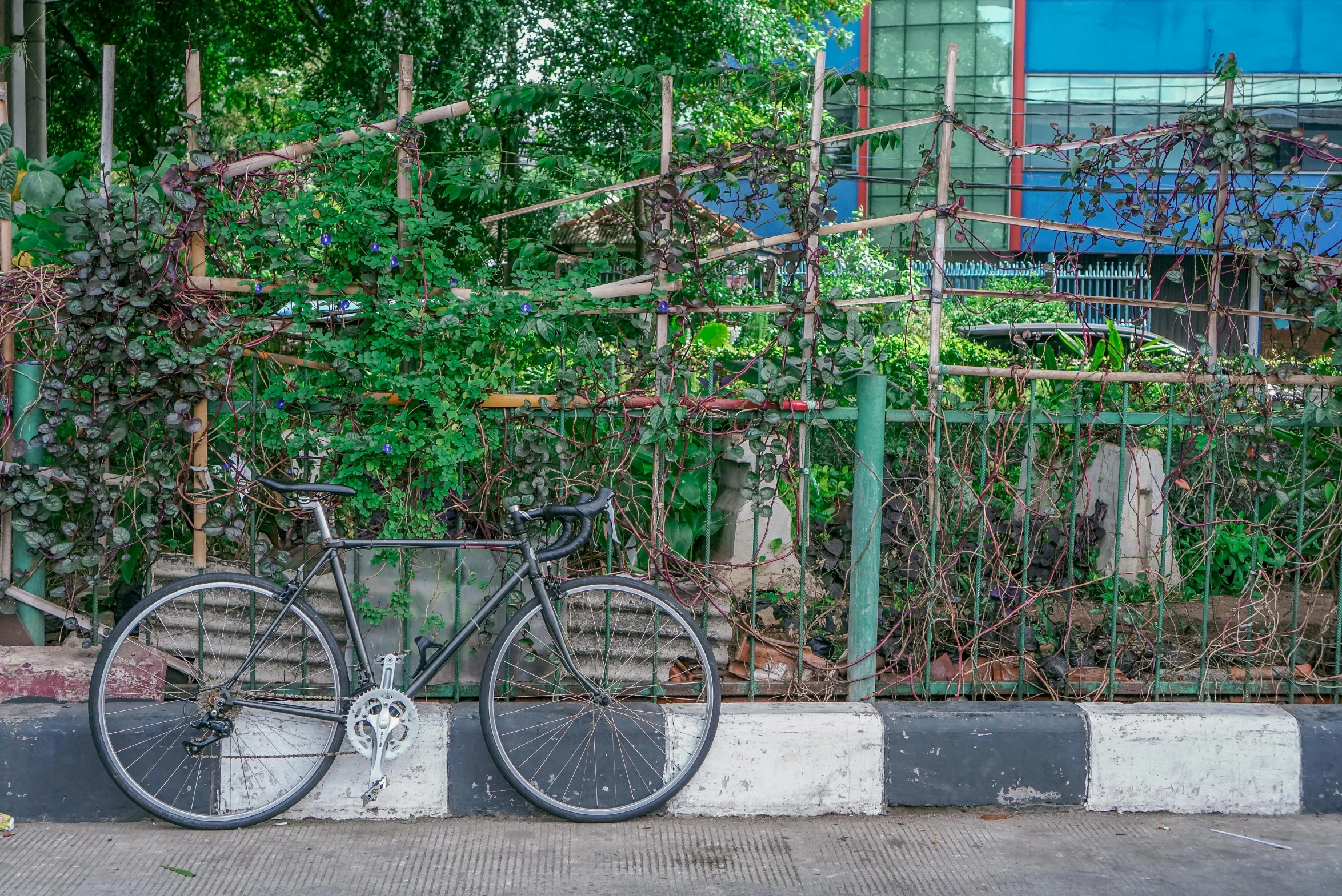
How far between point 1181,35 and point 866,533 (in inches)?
848

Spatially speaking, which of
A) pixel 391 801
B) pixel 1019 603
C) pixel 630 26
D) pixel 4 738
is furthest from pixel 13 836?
pixel 630 26

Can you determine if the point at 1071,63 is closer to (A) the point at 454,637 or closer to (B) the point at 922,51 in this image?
(B) the point at 922,51

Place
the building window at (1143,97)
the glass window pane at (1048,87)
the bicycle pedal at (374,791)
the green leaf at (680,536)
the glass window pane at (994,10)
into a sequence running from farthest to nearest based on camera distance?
the glass window pane at (994,10) < the glass window pane at (1048,87) < the building window at (1143,97) < the green leaf at (680,536) < the bicycle pedal at (374,791)

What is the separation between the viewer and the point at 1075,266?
13.8 feet

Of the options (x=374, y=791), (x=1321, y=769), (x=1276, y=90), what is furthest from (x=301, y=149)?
(x=1276, y=90)

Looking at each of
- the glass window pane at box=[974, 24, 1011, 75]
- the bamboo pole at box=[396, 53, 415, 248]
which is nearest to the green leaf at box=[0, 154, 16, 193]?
the bamboo pole at box=[396, 53, 415, 248]

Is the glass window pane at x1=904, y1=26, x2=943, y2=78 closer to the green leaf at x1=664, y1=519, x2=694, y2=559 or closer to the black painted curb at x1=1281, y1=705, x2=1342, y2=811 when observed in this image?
the green leaf at x1=664, y1=519, x2=694, y2=559

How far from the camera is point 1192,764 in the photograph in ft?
11.9

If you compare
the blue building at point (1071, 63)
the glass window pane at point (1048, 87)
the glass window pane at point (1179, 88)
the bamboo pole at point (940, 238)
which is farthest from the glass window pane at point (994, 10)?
the bamboo pole at point (940, 238)

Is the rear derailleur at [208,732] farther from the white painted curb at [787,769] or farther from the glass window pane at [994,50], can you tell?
the glass window pane at [994,50]

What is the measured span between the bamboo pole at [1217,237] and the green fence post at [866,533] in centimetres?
123

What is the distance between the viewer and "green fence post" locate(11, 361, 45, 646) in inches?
142

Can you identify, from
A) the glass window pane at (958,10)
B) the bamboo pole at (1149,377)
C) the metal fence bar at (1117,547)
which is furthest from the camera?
the glass window pane at (958,10)

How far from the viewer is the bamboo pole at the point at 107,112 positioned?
11.6ft
